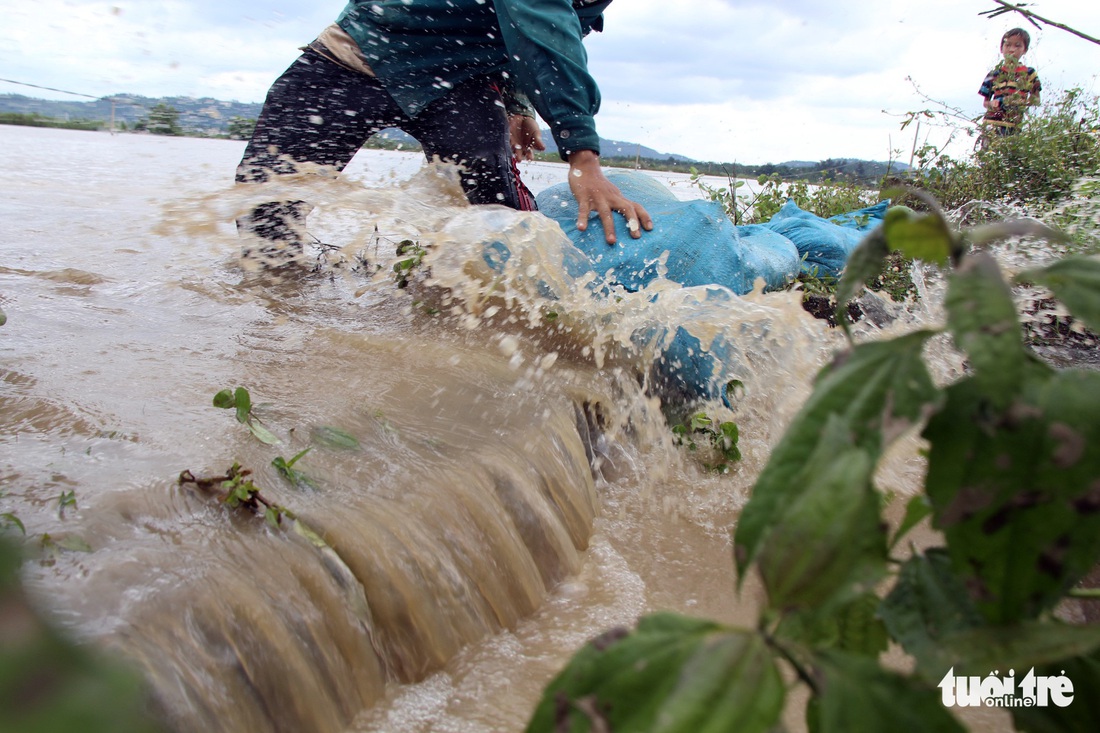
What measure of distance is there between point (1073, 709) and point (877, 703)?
0.19 m

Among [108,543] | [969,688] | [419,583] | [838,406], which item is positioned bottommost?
[419,583]

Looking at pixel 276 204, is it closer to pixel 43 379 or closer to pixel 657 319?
pixel 43 379

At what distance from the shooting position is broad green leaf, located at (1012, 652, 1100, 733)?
0.49m

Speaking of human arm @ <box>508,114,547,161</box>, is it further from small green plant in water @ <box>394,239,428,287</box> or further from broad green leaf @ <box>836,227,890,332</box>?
broad green leaf @ <box>836,227,890,332</box>

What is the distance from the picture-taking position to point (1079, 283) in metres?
0.49

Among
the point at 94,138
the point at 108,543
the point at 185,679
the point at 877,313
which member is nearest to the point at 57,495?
the point at 108,543

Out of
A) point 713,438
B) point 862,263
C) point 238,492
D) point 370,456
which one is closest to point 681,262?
point 713,438

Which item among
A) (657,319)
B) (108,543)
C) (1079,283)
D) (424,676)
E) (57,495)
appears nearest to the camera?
(1079,283)

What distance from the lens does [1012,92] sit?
220 inches

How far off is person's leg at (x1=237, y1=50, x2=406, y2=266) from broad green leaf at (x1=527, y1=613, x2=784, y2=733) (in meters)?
3.40

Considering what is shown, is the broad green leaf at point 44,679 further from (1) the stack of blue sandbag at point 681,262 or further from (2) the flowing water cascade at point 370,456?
(1) the stack of blue sandbag at point 681,262

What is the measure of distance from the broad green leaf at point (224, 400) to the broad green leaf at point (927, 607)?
1.70 metres

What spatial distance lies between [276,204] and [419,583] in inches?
99.7

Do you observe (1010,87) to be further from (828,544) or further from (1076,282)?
(828,544)
